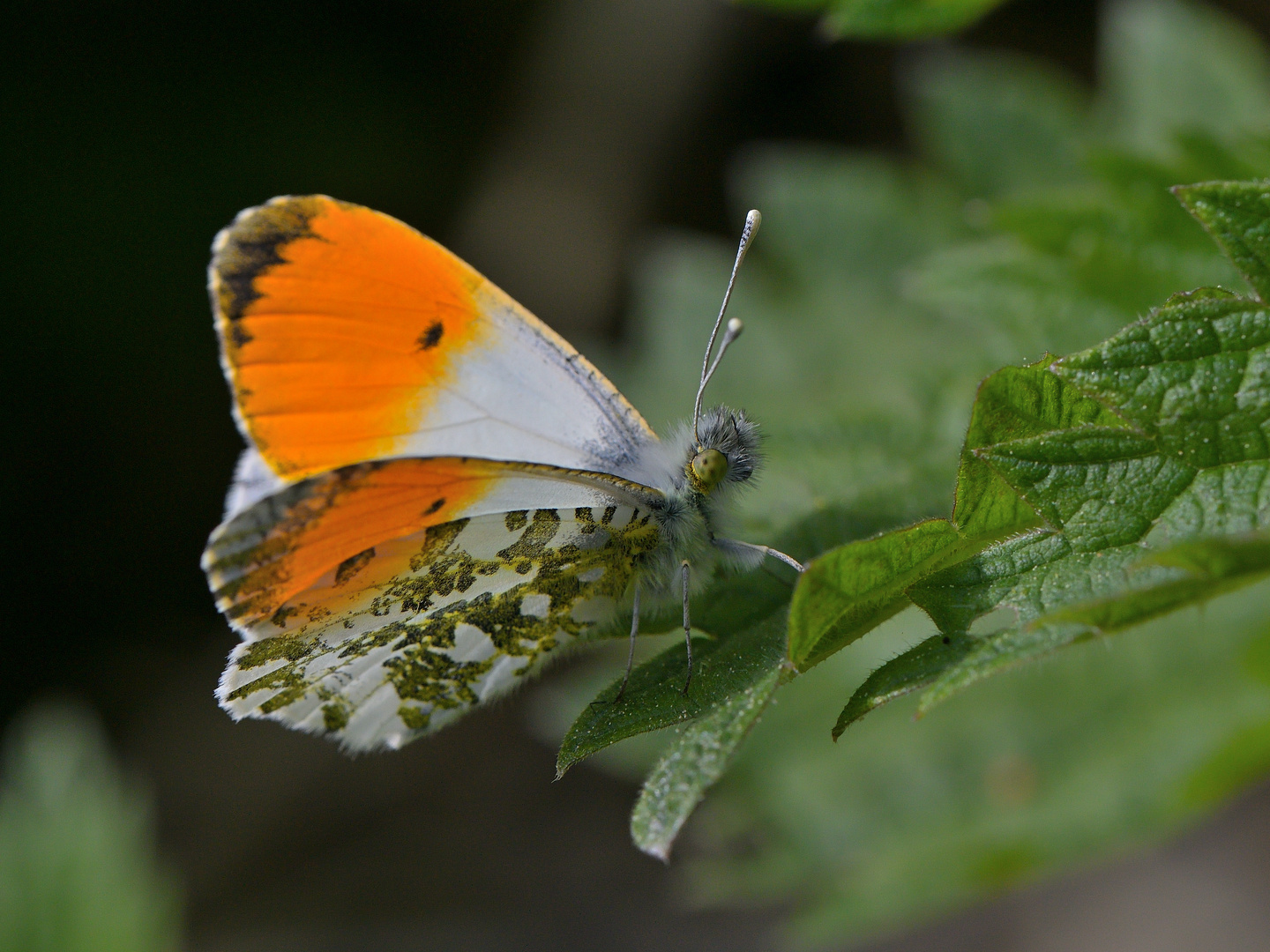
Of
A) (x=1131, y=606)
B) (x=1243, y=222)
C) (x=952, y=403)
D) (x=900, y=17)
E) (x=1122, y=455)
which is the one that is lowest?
(x=952, y=403)

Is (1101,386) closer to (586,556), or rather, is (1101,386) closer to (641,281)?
(586,556)

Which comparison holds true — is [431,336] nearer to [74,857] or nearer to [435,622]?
[435,622]

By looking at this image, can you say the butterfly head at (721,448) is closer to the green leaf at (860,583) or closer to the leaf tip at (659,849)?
the green leaf at (860,583)

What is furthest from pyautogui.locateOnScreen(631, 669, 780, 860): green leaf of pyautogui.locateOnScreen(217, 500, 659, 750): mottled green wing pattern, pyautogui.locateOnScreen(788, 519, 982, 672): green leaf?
pyautogui.locateOnScreen(217, 500, 659, 750): mottled green wing pattern

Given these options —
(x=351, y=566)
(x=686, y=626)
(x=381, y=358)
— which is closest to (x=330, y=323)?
(x=381, y=358)

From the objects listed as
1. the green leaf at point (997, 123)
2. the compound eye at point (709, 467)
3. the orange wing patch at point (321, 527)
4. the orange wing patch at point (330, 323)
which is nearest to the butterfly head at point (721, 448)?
the compound eye at point (709, 467)

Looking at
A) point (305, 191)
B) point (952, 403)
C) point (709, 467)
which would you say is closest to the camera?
point (709, 467)

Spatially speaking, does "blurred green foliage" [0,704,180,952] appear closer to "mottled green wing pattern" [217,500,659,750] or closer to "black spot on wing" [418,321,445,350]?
"mottled green wing pattern" [217,500,659,750]
